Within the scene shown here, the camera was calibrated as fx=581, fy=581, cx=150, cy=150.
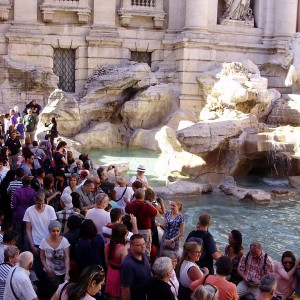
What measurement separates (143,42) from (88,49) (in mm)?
2073

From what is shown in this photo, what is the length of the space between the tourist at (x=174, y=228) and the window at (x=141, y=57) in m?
15.2

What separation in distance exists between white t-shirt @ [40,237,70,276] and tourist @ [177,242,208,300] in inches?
43.9

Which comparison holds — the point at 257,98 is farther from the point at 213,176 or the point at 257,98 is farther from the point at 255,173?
the point at 213,176

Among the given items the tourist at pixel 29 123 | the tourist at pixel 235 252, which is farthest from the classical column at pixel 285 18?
the tourist at pixel 235 252

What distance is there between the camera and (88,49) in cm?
2022

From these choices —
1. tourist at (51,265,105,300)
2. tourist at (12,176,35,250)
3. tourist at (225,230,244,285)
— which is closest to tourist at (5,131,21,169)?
tourist at (12,176,35,250)

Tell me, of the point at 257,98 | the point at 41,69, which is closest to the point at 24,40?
the point at 41,69

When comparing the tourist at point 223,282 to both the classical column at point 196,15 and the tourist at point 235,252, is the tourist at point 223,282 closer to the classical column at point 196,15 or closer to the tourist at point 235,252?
the tourist at point 235,252

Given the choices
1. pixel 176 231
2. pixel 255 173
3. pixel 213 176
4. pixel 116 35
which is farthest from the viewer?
pixel 116 35

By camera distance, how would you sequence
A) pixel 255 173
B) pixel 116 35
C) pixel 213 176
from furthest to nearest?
pixel 116 35, pixel 255 173, pixel 213 176

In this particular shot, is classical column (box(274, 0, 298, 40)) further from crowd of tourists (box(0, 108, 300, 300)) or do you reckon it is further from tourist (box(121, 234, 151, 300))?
tourist (box(121, 234, 151, 300))

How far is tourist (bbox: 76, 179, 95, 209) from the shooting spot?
23.2ft

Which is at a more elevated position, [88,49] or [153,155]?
[88,49]

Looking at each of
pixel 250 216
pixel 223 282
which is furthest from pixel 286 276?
pixel 250 216
